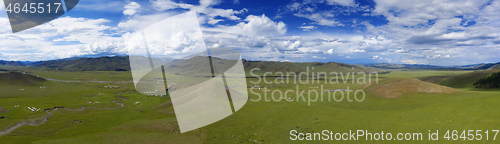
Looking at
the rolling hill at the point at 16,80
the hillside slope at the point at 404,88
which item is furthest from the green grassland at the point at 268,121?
the rolling hill at the point at 16,80

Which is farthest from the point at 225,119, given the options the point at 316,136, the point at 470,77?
the point at 470,77

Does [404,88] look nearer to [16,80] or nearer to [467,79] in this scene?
[467,79]

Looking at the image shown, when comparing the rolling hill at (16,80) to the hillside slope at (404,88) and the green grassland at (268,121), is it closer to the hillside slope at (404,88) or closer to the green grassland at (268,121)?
the green grassland at (268,121)

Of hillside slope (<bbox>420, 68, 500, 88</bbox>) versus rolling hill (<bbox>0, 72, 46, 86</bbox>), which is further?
rolling hill (<bbox>0, 72, 46, 86</bbox>)

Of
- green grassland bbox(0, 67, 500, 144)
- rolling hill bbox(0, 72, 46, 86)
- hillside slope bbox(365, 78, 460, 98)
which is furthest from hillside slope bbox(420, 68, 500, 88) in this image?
rolling hill bbox(0, 72, 46, 86)

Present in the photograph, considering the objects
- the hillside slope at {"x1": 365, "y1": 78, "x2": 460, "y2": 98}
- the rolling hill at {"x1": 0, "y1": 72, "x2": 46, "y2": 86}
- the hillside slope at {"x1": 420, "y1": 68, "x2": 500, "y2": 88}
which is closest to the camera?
the hillside slope at {"x1": 365, "y1": 78, "x2": 460, "y2": 98}

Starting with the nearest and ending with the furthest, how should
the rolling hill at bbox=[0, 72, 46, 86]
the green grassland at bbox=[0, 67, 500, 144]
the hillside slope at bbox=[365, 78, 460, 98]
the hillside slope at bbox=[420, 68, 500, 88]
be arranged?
1. the green grassland at bbox=[0, 67, 500, 144]
2. the hillside slope at bbox=[365, 78, 460, 98]
3. the hillside slope at bbox=[420, 68, 500, 88]
4. the rolling hill at bbox=[0, 72, 46, 86]

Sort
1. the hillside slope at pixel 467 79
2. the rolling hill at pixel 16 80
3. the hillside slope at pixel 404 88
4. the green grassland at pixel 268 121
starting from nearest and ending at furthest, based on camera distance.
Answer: the green grassland at pixel 268 121, the hillside slope at pixel 404 88, the hillside slope at pixel 467 79, the rolling hill at pixel 16 80

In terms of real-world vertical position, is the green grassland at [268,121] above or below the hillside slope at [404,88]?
below

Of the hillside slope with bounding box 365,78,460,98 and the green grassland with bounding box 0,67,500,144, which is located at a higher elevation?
the hillside slope with bounding box 365,78,460,98

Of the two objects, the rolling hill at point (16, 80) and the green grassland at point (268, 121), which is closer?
the green grassland at point (268, 121)

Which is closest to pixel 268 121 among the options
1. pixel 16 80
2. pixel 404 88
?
pixel 404 88

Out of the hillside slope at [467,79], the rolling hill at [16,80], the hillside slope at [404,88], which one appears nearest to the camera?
the hillside slope at [404,88]

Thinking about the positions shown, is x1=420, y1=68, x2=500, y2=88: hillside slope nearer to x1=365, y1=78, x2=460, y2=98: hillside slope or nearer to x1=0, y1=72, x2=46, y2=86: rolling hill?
x1=365, y1=78, x2=460, y2=98: hillside slope
